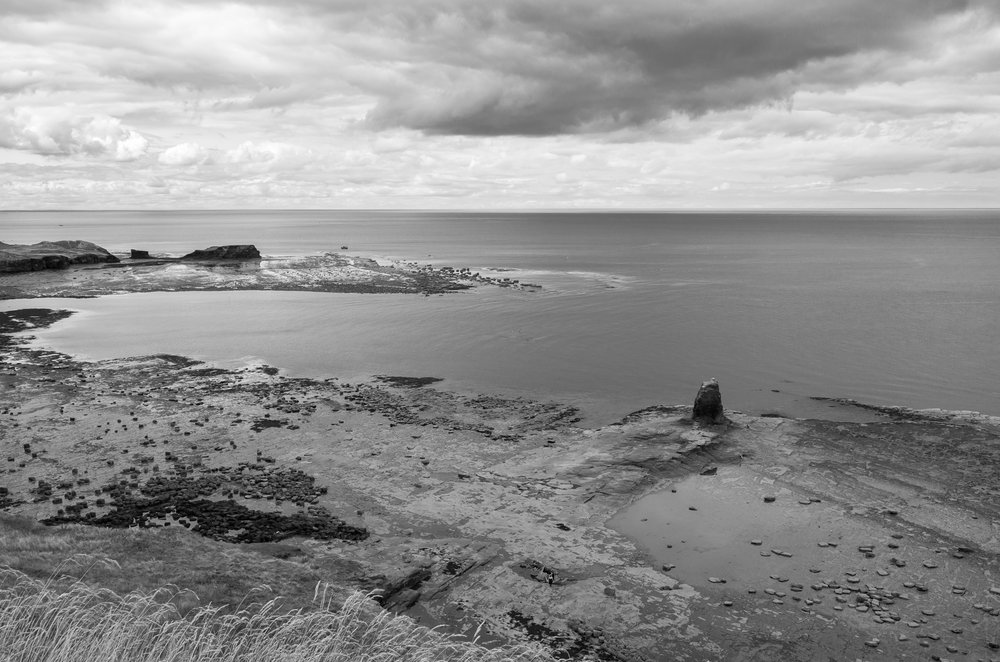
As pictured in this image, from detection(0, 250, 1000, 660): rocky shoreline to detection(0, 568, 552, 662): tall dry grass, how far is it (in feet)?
10.5

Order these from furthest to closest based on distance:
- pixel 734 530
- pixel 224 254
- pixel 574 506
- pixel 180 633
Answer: pixel 224 254 < pixel 574 506 < pixel 734 530 < pixel 180 633

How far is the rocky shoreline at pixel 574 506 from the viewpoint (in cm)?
1817

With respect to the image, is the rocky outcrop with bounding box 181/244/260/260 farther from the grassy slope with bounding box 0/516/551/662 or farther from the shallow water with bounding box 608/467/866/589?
the shallow water with bounding box 608/467/866/589

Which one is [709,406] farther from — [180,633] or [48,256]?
[48,256]

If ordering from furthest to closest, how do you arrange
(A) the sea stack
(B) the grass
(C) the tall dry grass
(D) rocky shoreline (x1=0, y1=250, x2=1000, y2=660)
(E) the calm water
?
1. (E) the calm water
2. (A) the sea stack
3. (D) rocky shoreline (x1=0, y1=250, x2=1000, y2=660)
4. (B) the grass
5. (C) the tall dry grass

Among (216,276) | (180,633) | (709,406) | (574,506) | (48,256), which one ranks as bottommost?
(574,506)

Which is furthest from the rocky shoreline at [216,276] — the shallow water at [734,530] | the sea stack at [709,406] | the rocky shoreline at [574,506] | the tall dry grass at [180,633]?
the tall dry grass at [180,633]

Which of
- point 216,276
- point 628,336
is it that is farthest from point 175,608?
point 216,276

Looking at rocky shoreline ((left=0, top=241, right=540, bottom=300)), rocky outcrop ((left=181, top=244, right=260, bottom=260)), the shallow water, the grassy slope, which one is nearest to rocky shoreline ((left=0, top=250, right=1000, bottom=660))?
the shallow water

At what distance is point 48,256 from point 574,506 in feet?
353

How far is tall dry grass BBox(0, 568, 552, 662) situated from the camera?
1168 cm

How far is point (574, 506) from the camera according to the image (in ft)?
82.8

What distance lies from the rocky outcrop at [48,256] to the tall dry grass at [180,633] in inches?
3992

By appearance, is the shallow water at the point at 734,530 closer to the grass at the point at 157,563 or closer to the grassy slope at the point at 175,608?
the grassy slope at the point at 175,608
